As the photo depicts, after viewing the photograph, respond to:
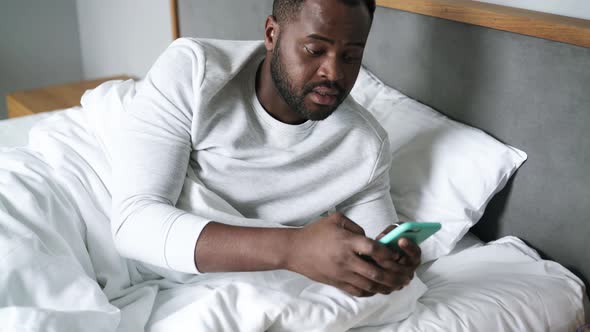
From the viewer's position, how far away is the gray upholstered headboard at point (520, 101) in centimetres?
113

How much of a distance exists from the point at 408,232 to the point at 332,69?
1.16ft

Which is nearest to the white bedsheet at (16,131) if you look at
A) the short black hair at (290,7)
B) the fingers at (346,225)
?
the short black hair at (290,7)

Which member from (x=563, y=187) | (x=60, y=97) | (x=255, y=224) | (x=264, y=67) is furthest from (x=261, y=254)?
(x=60, y=97)

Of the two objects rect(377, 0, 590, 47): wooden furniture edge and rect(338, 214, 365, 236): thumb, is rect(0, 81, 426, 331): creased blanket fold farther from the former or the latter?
rect(377, 0, 590, 47): wooden furniture edge

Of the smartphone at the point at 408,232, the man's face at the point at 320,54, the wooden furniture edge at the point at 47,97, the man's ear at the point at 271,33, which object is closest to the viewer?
the smartphone at the point at 408,232

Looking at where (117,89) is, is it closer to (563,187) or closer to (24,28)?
(563,187)

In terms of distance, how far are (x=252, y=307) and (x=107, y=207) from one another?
379mm

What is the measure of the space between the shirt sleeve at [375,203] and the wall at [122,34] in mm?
1593

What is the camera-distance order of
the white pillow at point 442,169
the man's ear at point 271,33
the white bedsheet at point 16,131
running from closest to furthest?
the man's ear at point 271,33
the white pillow at point 442,169
the white bedsheet at point 16,131

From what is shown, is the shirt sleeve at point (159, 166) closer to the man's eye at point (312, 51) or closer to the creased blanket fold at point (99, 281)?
the creased blanket fold at point (99, 281)

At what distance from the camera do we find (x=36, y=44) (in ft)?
10.1

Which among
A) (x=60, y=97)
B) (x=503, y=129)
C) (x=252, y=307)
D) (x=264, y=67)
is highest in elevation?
(x=264, y=67)

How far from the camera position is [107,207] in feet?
3.51

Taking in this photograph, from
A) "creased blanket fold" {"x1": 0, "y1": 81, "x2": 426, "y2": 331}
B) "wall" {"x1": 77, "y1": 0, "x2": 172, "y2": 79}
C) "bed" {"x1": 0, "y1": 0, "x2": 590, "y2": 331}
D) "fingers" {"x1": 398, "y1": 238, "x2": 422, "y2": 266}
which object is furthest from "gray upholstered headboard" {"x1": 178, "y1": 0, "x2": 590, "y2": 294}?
"wall" {"x1": 77, "y1": 0, "x2": 172, "y2": 79}
